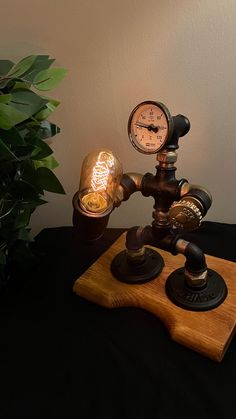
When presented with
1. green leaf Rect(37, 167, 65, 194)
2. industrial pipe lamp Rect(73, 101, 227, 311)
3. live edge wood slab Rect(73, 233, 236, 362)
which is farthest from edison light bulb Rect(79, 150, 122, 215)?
live edge wood slab Rect(73, 233, 236, 362)

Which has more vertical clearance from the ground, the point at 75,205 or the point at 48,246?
the point at 75,205

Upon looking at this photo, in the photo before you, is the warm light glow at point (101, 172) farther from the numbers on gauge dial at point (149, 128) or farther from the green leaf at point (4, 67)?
the green leaf at point (4, 67)

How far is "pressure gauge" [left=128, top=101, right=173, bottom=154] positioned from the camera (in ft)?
1.65

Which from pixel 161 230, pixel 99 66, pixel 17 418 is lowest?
pixel 17 418

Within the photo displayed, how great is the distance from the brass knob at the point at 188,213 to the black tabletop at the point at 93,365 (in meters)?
0.23

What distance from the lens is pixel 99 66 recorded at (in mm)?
741

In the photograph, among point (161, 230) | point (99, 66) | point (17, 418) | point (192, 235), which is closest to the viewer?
point (17, 418)

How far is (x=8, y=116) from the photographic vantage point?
0.51m

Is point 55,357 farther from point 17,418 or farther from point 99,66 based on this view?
point 99,66

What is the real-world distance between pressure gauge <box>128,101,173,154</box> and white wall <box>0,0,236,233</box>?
236 mm

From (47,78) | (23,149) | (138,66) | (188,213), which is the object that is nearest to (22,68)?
(47,78)

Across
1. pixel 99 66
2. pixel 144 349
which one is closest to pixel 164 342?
pixel 144 349

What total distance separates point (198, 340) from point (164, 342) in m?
0.07

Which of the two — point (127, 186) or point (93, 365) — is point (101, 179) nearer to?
point (127, 186)
